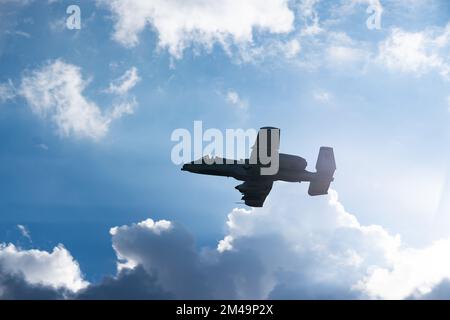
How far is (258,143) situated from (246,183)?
7.80 m

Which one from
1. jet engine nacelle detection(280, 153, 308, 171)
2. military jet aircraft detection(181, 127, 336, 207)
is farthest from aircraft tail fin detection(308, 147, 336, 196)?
jet engine nacelle detection(280, 153, 308, 171)

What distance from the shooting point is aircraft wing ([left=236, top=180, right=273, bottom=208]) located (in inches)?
2149

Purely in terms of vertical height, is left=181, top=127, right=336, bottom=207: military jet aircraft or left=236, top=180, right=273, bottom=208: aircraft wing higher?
left=181, top=127, right=336, bottom=207: military jet aircraft

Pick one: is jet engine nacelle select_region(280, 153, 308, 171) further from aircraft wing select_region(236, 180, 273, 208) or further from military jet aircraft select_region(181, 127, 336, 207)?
aircraft wing select_region(236, 180, 273, 208)

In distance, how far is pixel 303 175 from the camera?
55.2m

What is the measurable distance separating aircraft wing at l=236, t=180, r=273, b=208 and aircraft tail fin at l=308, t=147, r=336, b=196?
20.0 feet

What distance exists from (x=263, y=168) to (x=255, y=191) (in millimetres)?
4236

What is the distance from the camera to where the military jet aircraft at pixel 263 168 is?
168 ft

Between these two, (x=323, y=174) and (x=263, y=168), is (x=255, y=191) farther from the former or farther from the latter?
(x=323, y=174)

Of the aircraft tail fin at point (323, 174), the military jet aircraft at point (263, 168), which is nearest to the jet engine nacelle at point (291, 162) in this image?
the military jet aircraft at point (263, 168)
